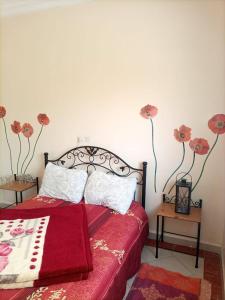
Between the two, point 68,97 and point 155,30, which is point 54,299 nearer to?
point 68,97

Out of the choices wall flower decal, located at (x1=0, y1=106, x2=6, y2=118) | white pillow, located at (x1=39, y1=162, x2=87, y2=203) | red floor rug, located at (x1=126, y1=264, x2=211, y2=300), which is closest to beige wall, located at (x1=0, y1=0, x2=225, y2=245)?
wall flower decal, located at (x1=0, y1=106, x2=6, y2=118)

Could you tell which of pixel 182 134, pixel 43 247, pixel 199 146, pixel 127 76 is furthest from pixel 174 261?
pixel 127 76

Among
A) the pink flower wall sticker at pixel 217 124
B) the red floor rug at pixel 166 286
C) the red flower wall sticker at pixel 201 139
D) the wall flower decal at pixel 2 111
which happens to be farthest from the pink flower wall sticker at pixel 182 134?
the wall flower decal at pixel 2 111

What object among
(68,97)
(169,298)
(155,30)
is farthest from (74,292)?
(155,30)

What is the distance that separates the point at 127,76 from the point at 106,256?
6.20 feet

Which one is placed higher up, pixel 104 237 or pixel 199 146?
pixel 199 146

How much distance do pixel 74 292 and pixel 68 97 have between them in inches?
88.3

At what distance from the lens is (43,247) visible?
172 centimetres

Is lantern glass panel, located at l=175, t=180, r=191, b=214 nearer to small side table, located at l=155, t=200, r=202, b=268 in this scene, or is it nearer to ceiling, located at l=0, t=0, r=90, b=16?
small side table, located at l=155, t=200, r=202, b=268

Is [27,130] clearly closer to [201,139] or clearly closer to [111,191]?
[111,191]

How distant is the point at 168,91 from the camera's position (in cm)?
256

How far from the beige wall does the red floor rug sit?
610mm

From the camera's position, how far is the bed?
4.60 ft

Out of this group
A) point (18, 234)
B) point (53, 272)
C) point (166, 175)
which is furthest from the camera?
point (166, 175)
